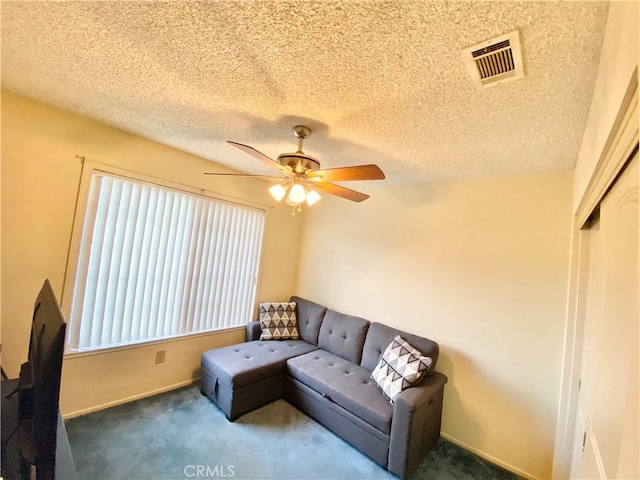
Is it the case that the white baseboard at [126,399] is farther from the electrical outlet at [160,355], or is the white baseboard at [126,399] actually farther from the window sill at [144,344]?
the window sill at [144,344]

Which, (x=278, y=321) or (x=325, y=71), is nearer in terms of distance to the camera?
(x=325, y=71)

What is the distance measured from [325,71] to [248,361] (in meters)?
2.56

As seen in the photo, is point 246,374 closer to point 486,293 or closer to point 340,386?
point 340,386

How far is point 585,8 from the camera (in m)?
0.88

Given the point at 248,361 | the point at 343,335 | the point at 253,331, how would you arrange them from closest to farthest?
the point at 248,361
the point at 343,335
the point at 253,331

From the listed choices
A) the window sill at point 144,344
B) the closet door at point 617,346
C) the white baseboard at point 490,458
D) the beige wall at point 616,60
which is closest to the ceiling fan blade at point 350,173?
the beige wall at point 616,60

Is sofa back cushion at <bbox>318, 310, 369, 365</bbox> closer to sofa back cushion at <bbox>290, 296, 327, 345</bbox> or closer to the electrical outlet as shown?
sofa back cushion at <bbox>290, 296, 327, 345</bbox>

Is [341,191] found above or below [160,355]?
above

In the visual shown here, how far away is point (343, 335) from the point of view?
3111 millimetres

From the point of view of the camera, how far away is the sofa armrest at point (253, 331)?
3324mm

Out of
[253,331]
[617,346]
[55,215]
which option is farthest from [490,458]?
[55,215]

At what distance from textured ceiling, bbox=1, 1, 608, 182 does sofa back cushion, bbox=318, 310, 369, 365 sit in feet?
6.33

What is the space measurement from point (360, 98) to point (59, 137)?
7.71 feet

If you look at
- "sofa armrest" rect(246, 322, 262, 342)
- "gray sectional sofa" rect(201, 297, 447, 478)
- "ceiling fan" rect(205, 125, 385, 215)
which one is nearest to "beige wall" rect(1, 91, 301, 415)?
"gray sectional sofa" rect(201, 297, 447, 478)
